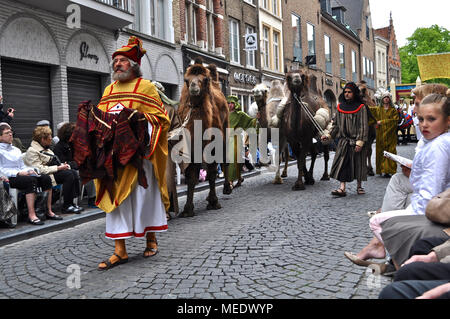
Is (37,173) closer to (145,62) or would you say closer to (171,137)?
(171,137)

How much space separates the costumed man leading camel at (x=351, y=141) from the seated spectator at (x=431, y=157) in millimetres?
5043

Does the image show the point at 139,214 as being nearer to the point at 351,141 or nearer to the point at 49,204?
the point at 49,204

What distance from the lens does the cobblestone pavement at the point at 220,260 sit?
3.85 m

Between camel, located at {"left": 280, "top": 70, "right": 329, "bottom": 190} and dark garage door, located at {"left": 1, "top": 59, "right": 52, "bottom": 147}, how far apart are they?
6.13 m

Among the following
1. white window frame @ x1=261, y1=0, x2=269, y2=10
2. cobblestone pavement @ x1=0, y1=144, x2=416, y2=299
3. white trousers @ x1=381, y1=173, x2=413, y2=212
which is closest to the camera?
cobblestone pavement @ x1=0, y1=144, x2=416, y2=299

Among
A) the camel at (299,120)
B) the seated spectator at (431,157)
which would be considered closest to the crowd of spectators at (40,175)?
the camel at (299,120)

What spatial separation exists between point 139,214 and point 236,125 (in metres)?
6.26

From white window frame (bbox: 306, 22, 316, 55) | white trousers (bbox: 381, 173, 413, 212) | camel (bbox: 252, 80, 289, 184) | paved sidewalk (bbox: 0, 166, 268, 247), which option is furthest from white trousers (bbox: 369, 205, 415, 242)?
white window frame (bbox: 306, 22, 316, 55)

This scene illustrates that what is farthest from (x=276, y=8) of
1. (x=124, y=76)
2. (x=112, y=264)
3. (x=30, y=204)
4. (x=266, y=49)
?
(x=112, y=264)

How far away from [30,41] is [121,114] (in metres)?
8.13

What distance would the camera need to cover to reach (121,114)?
15.1 feet

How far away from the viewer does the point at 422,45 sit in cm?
6106

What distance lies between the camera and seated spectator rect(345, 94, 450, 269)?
344 cm

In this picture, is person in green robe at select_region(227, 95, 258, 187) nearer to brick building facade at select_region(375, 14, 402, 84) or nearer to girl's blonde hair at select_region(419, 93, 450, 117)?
girl's blonde hair at select_region(419, 93, 450, 117)
